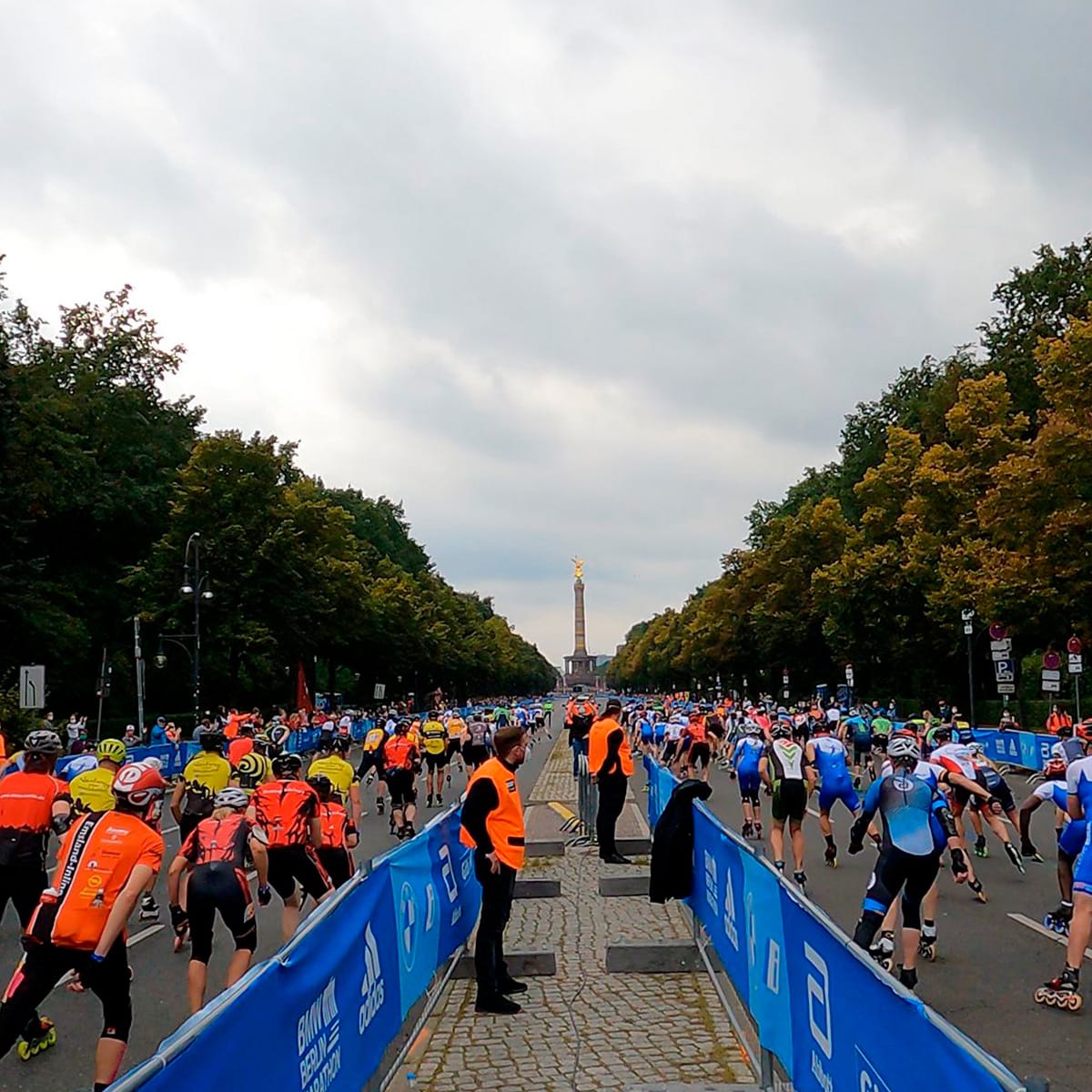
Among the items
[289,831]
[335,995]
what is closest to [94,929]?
[335,995]

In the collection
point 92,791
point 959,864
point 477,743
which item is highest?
point 92,791

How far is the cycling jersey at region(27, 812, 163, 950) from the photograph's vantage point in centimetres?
612

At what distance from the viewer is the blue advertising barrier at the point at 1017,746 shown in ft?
101

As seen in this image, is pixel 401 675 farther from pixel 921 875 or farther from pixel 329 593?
pixel 921 875

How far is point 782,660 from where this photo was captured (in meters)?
77.8

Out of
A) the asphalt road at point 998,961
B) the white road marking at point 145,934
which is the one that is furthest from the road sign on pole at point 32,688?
the asphalt road at point 998,961

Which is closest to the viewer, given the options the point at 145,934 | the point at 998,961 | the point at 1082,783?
the point at 1082,783

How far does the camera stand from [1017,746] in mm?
33406

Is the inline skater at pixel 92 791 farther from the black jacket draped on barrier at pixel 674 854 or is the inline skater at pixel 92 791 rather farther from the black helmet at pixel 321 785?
the black jacket draped on barrier at pixel 674 854

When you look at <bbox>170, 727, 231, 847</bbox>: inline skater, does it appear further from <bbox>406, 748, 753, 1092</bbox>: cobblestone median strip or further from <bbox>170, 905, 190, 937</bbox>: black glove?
<bbox>406, 748, 753, 1092</bbox>: cobblestone median strip

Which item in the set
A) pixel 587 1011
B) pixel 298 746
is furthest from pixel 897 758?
pixel 298 746

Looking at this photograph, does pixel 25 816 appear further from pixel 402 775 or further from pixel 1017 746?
pixel 1017 746

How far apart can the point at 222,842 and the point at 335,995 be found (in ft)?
9.07

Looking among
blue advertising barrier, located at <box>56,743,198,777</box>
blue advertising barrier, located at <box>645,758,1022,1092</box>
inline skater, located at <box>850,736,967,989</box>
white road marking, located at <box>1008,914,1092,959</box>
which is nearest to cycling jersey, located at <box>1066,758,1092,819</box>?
inline skater, located at <box>850,736,967,989</box>
